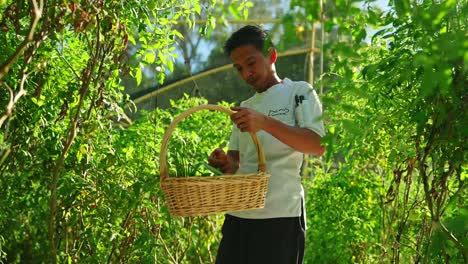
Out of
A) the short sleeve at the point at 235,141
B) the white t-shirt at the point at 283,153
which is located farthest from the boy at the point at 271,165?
the short sleeve at the point at 235,141

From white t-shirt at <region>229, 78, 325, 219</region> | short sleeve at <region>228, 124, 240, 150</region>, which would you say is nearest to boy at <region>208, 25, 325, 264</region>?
white t-shirt at <region>229, 78, 325, 219</region>

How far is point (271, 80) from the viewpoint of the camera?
256 cm

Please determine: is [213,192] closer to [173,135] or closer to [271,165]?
[271,165]

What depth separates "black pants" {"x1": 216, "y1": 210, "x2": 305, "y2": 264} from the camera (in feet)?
7.95

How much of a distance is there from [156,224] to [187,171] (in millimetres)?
1029

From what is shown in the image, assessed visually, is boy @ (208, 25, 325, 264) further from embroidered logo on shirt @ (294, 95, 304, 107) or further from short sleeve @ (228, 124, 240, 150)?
short sleeve @ (228, 124, 240, 150)

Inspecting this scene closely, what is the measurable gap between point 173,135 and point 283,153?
40.3 inches

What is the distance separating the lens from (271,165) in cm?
247

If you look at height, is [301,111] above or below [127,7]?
below

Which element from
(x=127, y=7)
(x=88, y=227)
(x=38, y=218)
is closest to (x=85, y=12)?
(x=127, y=7)

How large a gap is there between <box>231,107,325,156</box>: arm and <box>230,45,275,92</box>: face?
26 centimetres

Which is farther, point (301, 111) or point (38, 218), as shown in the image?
point (38, 218)

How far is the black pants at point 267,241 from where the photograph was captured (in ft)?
7.95

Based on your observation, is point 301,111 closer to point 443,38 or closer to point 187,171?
point 187,171
